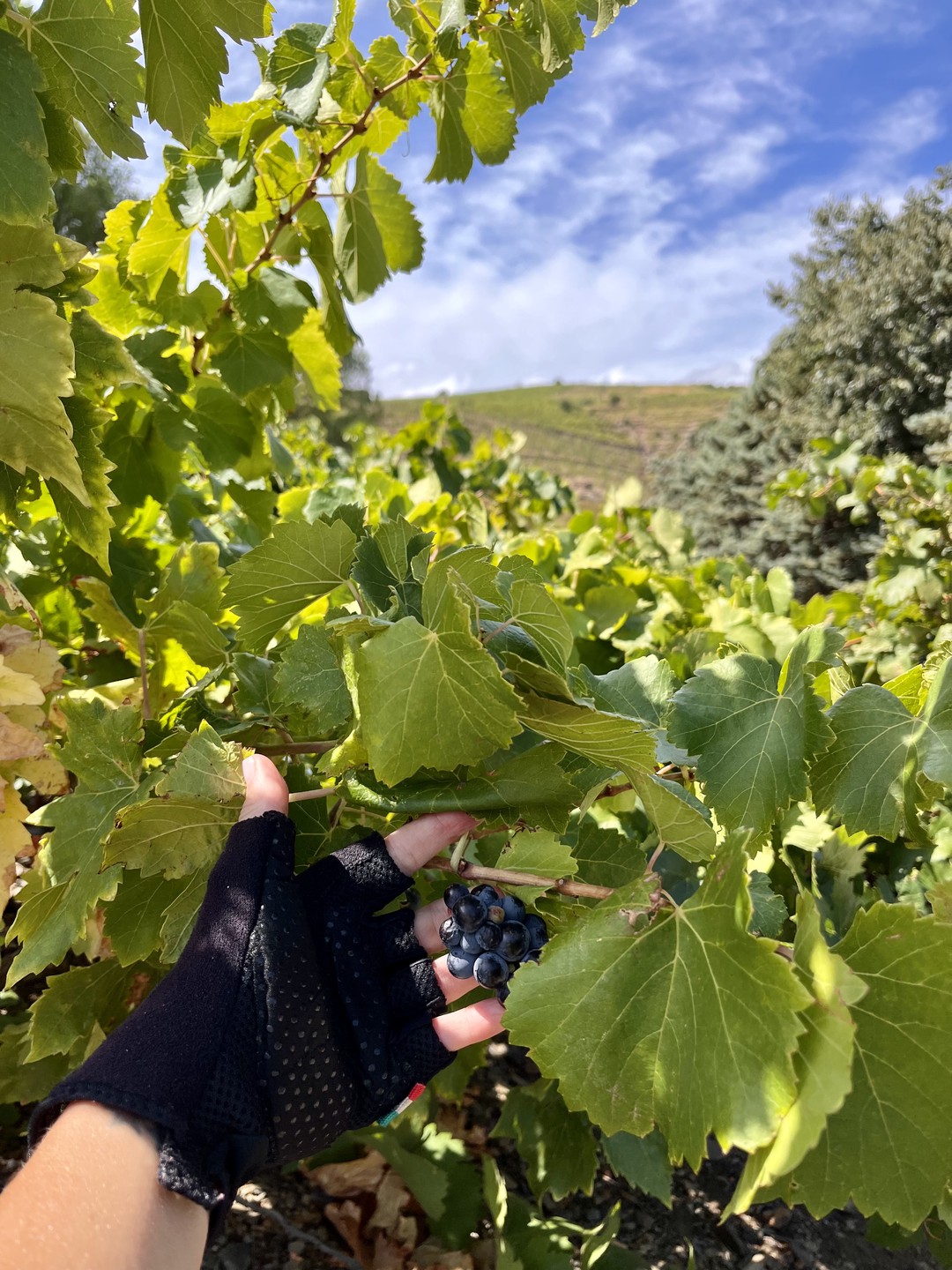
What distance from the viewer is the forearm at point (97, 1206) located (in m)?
0.76

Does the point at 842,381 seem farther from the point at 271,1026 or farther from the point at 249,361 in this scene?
the point at 271,1026

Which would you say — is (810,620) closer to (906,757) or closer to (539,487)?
(906,757)

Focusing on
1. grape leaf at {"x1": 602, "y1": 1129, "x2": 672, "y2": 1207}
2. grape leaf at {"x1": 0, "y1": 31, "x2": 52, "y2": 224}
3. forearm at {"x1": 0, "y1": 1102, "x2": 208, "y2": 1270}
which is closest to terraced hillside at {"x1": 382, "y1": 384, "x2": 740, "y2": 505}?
grape leaf at {"x1": 602, "y1": 1129, "x2": 672, "y2": 1207}

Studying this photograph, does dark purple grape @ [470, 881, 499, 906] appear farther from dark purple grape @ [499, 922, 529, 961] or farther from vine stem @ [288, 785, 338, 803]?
vine stem @ [288, 785, 338, 803]

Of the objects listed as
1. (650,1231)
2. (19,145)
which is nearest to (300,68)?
(19,145)

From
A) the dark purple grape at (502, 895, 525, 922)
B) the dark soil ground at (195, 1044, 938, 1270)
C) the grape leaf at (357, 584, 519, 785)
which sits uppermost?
the grape leaf at (357, 584, 519, 785)

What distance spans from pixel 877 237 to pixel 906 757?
1494 cm

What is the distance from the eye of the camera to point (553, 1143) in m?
1.97

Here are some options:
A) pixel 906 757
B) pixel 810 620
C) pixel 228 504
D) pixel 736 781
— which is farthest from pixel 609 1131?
pixel 228 504

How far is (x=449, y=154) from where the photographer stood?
5.21ft

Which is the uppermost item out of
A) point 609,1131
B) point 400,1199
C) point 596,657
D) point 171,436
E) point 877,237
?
point 877,237

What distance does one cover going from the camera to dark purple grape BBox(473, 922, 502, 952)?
959 mm

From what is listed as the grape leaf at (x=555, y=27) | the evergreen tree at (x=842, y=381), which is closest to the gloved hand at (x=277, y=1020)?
the grape leaf at (x=555, y=27)

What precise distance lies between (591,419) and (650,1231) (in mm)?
42045
